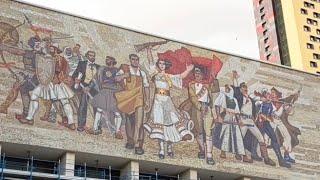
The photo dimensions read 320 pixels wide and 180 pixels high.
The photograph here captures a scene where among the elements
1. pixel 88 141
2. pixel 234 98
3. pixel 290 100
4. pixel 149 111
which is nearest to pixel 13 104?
pixel 88 141

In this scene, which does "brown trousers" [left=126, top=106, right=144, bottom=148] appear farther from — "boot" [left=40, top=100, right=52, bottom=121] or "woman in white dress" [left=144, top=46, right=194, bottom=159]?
"boot" [left=40, top=100, right=52, bottom=121]

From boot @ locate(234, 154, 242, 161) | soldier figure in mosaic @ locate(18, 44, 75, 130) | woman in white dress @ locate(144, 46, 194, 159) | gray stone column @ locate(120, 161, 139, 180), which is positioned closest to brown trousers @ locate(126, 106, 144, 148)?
woman in white dress @ locate(144, 46, 194, 159)

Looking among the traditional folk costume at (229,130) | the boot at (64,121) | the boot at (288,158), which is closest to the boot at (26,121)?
the boot at (64,121)

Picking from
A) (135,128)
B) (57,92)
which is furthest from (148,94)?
(57,92)

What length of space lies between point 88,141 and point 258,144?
232 inches

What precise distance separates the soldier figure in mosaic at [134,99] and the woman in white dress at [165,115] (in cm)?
30

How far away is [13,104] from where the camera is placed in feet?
52.3

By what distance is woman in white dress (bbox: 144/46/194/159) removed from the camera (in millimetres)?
17781

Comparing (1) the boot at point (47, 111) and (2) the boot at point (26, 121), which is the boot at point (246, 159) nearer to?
(1) the boot at point (47, 111)

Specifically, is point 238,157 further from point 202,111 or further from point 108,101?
point 108,101

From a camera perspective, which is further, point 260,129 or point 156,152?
point 260,129

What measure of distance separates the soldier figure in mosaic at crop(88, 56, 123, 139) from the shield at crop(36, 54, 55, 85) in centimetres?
139

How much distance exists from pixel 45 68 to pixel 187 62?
4.78 metres

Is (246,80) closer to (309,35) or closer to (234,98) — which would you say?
(234,98)
